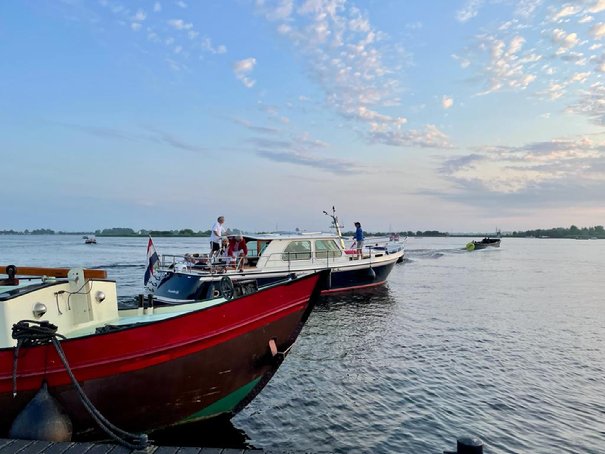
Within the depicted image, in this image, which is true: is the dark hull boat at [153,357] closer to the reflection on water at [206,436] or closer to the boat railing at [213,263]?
the reflection on water at [206,436]

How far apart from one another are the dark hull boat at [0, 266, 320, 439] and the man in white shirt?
10170mm

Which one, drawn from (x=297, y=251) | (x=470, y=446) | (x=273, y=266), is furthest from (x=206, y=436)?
(x=297, y=251)

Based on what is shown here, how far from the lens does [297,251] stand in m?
21.1

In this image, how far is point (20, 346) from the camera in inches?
227

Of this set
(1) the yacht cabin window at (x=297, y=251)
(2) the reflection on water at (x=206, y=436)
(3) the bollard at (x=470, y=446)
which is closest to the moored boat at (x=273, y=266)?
(1) the yacht cabin window at (x=297, y=251)

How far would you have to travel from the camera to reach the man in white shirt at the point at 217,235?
60.5 feet

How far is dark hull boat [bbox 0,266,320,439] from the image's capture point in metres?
5.99

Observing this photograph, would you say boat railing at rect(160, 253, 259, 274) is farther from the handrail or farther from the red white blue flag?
the red white blue flag

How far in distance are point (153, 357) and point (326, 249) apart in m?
16.0

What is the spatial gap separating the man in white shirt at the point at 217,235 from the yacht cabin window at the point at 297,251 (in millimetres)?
3130

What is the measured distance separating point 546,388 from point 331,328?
7.49 metres

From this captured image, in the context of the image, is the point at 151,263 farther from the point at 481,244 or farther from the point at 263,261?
the point at 481,244

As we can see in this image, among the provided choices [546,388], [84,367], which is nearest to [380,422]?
[546,388]

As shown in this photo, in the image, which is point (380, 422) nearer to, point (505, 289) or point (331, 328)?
point (331, 328)
